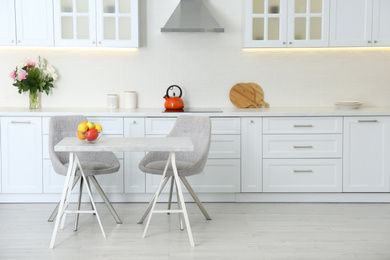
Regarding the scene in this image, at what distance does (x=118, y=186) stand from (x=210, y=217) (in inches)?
39.4

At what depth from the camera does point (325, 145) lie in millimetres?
5027

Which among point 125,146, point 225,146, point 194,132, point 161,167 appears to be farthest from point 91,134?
point 225,146

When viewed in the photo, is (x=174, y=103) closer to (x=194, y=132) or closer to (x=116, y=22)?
(x=194, y=132)

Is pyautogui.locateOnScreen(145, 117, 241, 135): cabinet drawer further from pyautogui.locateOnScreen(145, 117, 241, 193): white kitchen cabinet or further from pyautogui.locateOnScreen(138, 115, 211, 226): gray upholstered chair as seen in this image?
pyautogui.locateOnScreen(138, 115, 211, 226): gray upholstered chair


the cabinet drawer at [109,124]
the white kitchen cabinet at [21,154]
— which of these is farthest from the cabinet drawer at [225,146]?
the white kitchen cabinet at [21,154]

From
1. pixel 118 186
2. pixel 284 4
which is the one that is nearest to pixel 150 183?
pixel 118 186

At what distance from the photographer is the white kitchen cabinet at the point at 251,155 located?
16.4 ft

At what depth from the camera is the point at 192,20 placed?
5.12 metres

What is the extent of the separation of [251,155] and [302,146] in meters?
0.48

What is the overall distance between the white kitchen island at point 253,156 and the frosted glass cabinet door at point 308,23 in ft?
2.40

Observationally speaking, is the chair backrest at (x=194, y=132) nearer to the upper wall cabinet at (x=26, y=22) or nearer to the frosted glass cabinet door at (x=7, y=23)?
the upper wall cabinet at (x=26, y=22)

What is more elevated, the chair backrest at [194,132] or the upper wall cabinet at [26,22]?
the upper wall cabinet at [26,22]

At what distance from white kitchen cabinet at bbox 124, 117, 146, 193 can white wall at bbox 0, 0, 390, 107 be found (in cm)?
64

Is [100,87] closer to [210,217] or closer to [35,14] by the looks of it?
[35,14]
